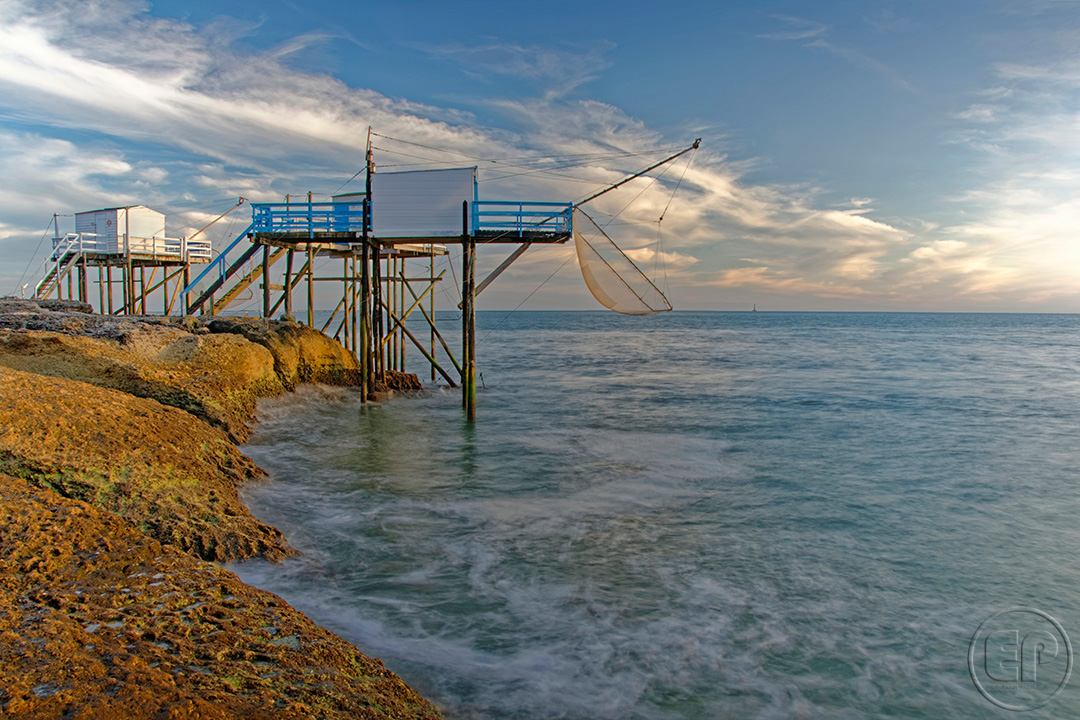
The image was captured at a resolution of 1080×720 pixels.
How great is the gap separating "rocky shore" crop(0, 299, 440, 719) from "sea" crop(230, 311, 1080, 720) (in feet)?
3.06

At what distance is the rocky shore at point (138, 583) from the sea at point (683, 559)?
3.06 ft

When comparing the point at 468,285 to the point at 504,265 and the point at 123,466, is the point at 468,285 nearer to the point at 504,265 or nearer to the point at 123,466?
the point at 504,265

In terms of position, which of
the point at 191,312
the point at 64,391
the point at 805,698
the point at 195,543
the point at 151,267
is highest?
the point at 151,267

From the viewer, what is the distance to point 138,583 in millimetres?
5613

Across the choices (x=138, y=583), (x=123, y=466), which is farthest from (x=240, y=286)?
(x=138, y=583)

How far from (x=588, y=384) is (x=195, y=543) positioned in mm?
24123

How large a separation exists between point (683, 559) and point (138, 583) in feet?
22.0

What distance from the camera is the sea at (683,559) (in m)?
6.21

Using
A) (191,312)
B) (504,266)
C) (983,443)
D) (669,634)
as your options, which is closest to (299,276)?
(191,312)

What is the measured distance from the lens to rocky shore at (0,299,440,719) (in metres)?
4.10

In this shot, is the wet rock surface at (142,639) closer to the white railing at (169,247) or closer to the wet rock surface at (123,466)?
the wet rock surface at (123,466)

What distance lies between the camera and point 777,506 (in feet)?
38.3

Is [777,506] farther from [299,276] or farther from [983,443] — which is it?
[299,276]

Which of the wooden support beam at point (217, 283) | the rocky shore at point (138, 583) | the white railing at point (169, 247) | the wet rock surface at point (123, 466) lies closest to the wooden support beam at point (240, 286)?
the wooden support beam at point (217, 283)
